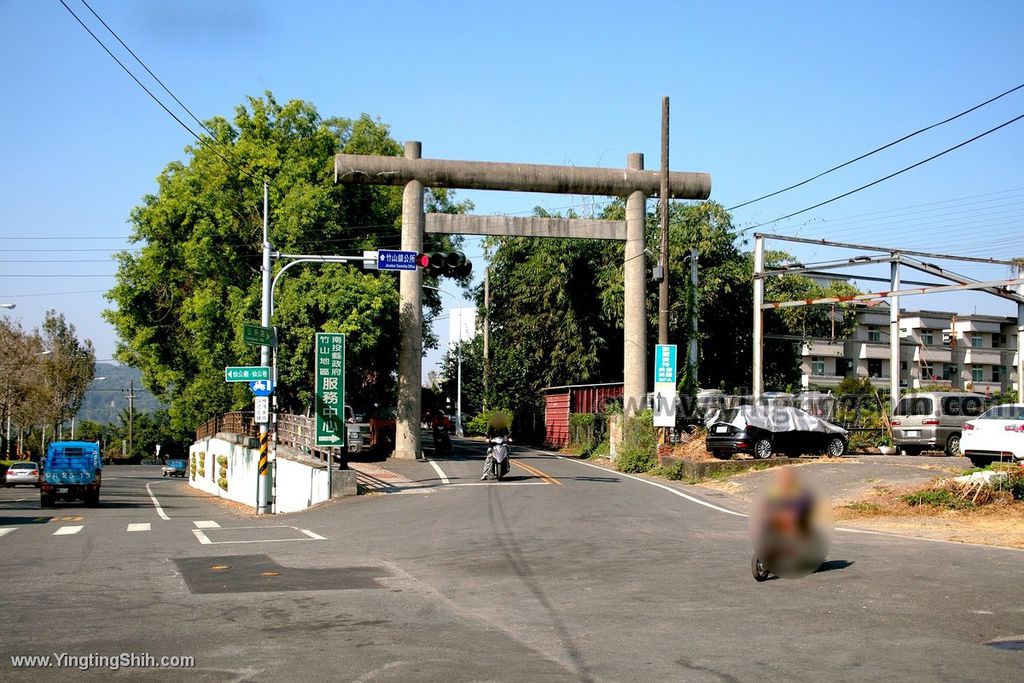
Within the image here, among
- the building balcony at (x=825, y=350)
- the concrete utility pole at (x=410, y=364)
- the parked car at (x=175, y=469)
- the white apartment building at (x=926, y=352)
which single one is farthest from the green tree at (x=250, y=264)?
the white apartment building at (x=926, y=352)

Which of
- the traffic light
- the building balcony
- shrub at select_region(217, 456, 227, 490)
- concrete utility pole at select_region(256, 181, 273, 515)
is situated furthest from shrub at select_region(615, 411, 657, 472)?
the building balcony

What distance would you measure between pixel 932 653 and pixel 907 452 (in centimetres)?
2538

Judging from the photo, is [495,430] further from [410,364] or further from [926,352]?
[926,352]

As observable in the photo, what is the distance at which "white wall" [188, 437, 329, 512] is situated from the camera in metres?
26.9

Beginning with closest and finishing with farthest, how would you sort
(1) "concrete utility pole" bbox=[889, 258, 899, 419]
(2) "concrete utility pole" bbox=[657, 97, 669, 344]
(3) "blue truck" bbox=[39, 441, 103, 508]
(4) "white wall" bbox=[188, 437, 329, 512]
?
1. (4) "white wall" bbox=[188, 437, 329, 512]
2. (2) "concrete utility pole" bbox=[657, 97, 669, 344]
3. (3) "blue truck" bbox=[39, 441, 103, 508]
4. (1) "concrete utility pole" bbox=[889, 258, 899, 419]

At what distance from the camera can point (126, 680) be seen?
761 cm

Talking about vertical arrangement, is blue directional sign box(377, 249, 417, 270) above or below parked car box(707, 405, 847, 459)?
above

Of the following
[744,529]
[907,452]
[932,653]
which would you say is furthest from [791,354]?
[932,653]

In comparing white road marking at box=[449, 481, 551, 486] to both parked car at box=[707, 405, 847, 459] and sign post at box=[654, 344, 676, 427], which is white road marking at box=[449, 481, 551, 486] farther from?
parked car at box=[707, 405, 847, 459]

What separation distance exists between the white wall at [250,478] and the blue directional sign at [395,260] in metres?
5.86

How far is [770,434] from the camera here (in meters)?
27.8

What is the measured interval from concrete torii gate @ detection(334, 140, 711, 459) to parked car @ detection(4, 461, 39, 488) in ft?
93.5

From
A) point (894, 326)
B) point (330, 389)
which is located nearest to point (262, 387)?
point (330, 389)

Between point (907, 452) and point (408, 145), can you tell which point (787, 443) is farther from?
point (408, 145)
